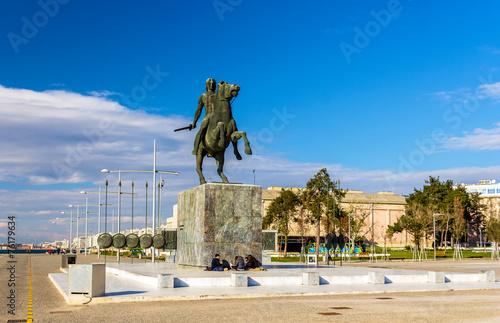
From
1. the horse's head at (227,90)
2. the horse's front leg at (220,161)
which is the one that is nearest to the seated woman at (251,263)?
the horse's front leg at (220,161)

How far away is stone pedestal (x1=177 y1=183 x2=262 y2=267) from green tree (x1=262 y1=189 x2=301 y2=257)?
164 feet

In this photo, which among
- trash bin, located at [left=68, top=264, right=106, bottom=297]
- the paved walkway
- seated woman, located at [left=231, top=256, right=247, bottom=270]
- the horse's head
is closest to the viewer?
trash bin, located at [left=68, top=264, right=106, bottom=297]

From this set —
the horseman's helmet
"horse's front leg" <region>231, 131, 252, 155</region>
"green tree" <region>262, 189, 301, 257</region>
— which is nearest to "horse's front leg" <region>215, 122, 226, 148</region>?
"horse's front leg" <region>231, 131, 252, 155</region>

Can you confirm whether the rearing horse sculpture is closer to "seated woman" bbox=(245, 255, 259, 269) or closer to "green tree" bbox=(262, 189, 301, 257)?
"seated woman" bbox=(245, 255, 259, 269)

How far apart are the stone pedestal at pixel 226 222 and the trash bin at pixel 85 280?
23.1 feet

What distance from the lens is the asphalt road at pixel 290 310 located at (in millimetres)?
13211

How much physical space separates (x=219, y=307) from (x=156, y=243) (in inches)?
786

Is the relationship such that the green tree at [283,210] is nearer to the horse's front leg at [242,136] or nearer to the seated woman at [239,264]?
the horse's front leg at [242,136]

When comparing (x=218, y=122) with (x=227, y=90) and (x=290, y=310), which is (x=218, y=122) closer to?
(x=227, y=90)

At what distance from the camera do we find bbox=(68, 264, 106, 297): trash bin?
16.9m

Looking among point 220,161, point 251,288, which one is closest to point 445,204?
point 220,161

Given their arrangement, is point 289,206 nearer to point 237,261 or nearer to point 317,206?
point 317,206

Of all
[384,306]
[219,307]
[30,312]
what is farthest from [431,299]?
[30,312]

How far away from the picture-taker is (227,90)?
1014 inches
